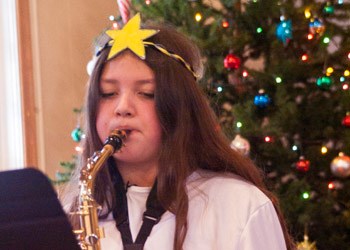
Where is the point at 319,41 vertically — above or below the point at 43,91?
above

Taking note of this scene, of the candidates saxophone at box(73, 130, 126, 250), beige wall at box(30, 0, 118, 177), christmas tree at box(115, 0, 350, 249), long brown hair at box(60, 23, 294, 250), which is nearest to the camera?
saxophone at box(73, 130, 126, 250)

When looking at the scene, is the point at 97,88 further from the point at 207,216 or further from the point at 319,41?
the point at 319,41

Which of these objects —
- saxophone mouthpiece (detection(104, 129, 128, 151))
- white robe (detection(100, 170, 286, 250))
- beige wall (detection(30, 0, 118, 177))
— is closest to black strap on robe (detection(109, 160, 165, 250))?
white robe (detection(100, 170, 286, 250))

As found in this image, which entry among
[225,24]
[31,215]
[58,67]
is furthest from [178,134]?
[58,67]

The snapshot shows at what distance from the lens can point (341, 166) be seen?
3.00 m

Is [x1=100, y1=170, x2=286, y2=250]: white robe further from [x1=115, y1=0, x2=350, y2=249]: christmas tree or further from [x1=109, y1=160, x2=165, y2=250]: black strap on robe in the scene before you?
[x1=115, y1=0, x2=350, y2=249]: christmas tree

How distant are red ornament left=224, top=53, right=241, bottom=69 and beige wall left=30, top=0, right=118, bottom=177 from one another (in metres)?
1.06

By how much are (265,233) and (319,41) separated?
1760 mm

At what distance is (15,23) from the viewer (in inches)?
137

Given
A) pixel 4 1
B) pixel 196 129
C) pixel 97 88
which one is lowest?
pixel 196 129

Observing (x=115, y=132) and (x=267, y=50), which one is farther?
(x=267, y=50)

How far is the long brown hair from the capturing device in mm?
1601

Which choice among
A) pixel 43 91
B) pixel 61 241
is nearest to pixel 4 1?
pixel 43 91

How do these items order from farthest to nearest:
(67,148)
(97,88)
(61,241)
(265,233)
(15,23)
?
(67,148) < (15,23) < (97,88) < (265,233) < (61,241)
